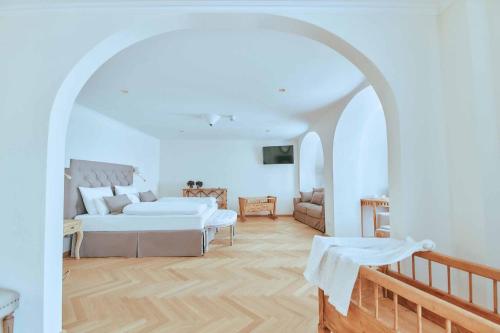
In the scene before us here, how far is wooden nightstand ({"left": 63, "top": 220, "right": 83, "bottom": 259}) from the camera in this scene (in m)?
3.18

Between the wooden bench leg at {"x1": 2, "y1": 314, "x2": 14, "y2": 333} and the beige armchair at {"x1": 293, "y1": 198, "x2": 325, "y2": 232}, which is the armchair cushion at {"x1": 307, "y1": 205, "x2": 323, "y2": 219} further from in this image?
the wooden bench leg at {"x1": 2, "y1": 314, "x2": 14, "y2": 333}

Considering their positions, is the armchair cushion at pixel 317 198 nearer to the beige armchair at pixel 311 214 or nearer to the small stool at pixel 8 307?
the beige armchair at pixel 311 214

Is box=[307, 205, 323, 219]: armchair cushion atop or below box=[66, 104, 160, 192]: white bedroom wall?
below

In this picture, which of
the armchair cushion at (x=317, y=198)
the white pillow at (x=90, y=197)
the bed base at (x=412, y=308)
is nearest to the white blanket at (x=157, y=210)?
the white pillow at (x=90, y=197)

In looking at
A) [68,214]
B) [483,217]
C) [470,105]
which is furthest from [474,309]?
[68,214]

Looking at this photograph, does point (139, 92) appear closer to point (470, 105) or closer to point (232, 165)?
point (470, 105)

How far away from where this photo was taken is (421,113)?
163cm

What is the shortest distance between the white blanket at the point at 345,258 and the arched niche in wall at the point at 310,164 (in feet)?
18.4

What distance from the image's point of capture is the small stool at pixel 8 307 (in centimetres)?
138

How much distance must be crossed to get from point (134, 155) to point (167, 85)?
10.9 ft

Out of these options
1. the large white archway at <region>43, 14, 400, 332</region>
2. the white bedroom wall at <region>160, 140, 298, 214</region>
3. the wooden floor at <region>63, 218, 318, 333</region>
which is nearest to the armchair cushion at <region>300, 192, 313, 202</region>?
the white bedroom wall at <region>160, 140, 298, 214</region>

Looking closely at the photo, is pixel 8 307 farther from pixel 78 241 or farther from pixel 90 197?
pixel 90 197

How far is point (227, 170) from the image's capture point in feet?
25.1

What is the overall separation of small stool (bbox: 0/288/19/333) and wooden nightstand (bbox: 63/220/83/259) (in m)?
1.90
